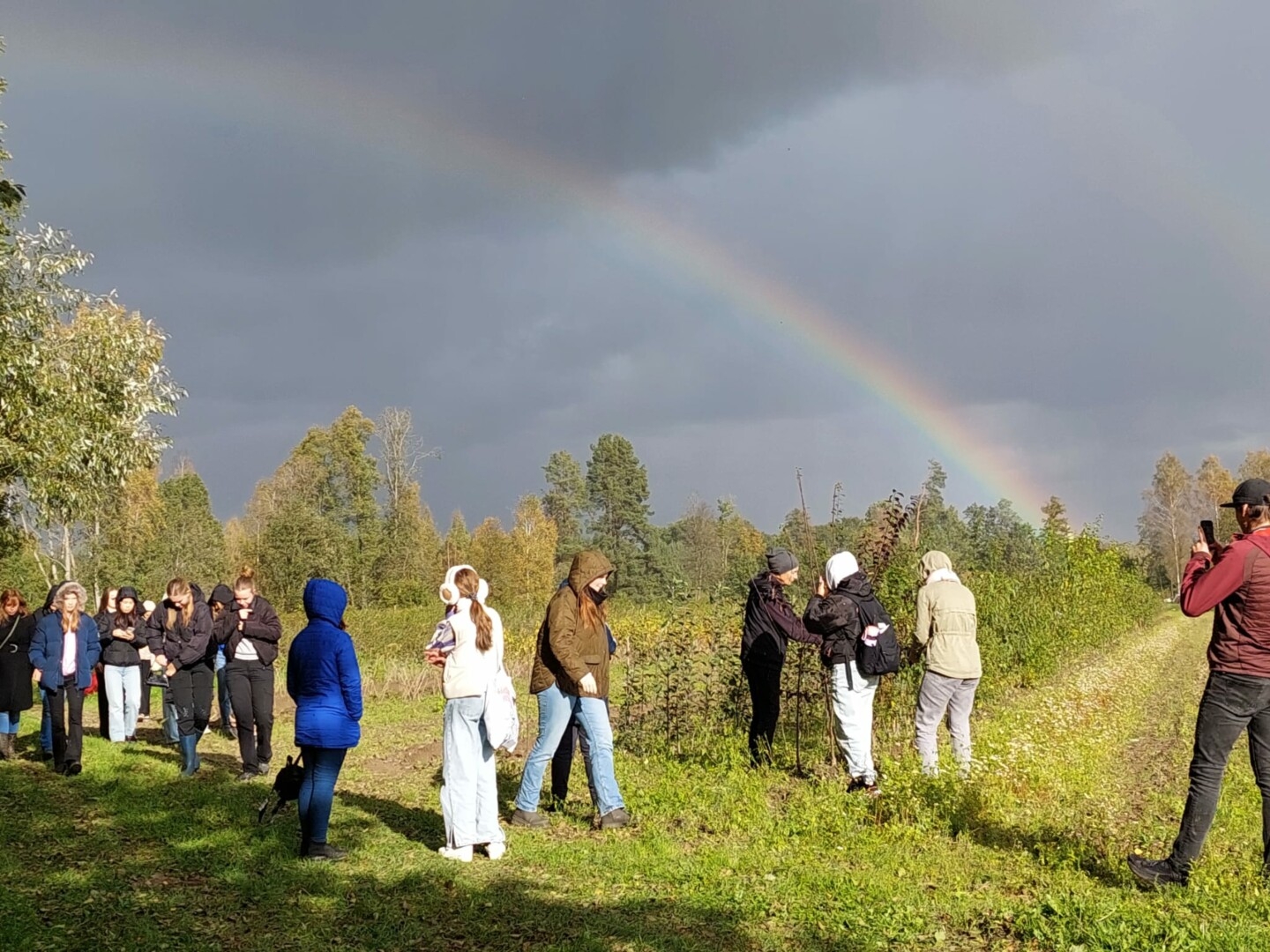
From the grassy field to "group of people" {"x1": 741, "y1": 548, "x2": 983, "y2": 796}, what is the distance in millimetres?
339

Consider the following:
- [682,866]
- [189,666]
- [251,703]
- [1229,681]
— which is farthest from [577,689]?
[189,666]

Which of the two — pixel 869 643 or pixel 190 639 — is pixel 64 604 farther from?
pixel 869 643

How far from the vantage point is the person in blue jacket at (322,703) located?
6582mm

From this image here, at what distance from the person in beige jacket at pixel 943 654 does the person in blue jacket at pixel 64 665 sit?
800 cm

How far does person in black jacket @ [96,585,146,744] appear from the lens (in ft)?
38.8

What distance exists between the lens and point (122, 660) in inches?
467

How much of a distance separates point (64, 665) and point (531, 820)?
5760mm

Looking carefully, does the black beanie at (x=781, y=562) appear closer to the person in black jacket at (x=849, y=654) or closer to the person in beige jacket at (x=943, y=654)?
the person in black jacket at (x=849, y=654)

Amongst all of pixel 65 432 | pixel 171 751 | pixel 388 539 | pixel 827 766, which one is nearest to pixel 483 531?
pixel 388 539

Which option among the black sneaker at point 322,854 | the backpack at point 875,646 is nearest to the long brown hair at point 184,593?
the black sneaker at point 322,854

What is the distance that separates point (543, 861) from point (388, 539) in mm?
41073

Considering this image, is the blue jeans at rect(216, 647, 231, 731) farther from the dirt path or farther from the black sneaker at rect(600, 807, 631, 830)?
the dirt path

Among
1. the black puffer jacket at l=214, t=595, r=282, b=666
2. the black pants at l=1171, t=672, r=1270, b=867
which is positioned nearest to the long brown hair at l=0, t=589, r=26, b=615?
the black puffer jacket at l=214, t=595, r=282, b=666

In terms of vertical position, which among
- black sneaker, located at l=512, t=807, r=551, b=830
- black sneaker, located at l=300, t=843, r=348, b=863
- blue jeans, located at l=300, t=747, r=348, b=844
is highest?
blue jeans, located at l=300, t=747, r=348, b=844
